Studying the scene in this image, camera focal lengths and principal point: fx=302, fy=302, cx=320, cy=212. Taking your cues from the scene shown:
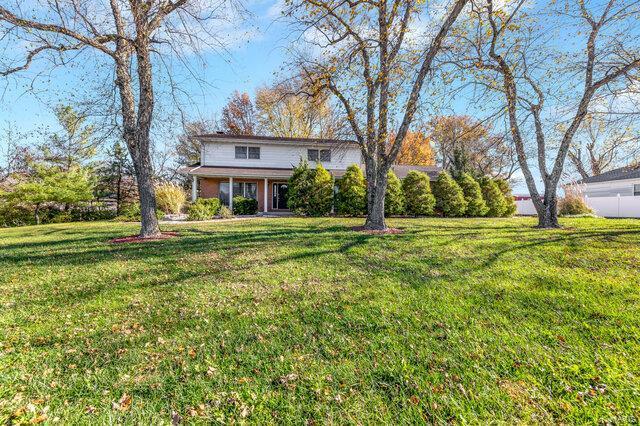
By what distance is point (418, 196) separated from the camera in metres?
17.3

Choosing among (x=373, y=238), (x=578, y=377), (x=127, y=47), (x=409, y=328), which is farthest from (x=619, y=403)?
(x=127, y=47)

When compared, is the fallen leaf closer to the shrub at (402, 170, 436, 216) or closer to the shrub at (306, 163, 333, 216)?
the shrub at (306, 163, 333, 216)

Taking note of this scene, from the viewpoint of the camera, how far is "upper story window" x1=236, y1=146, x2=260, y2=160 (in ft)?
67.5

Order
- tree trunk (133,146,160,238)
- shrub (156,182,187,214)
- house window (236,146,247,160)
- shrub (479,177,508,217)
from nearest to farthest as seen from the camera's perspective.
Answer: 1. tree trunk (133,146,160,238)
2. shrub (156,182,187,214)
3. shrub (479,177,508,217)
4. house window (236,146,247,160)

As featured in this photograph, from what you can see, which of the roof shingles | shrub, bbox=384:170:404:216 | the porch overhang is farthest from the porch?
the roof shingles

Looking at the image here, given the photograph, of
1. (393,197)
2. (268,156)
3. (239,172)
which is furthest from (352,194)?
(239,172)

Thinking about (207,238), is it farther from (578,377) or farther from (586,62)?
→ (586,62)

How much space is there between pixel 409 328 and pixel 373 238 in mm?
5421

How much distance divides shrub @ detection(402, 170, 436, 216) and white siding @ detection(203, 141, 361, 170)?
16.2 ft

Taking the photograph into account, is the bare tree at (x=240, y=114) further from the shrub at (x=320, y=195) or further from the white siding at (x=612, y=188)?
the white siding at (x=612, y=188)

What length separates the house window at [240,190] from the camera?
69.1 feet

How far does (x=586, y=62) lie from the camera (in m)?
9.99

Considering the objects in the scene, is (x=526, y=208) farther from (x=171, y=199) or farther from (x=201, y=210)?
(x=171, y=199)

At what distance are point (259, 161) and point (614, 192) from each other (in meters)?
28.5
